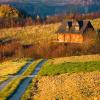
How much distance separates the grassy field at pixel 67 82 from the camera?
3600 centimetres

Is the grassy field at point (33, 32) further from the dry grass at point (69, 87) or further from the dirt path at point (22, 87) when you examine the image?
the dry grass at point (69, 87)

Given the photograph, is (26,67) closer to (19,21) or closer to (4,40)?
(4,40)

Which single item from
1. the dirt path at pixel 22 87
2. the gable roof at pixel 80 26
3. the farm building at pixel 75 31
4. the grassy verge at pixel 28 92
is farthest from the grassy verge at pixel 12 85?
the gable roof at pixel 80 26

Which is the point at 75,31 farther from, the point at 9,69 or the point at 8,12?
the point at 8,12

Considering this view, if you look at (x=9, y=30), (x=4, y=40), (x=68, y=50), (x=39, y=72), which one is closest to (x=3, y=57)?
(x=68, y=50)

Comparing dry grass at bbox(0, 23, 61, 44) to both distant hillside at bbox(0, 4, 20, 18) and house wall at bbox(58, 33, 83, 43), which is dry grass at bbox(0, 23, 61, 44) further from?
distant hillside at bbox(0, 4, 20, 18)

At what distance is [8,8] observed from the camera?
18100cm

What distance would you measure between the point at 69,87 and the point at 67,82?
2.82m

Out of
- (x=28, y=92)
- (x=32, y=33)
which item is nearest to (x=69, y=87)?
(x=28, y=92)

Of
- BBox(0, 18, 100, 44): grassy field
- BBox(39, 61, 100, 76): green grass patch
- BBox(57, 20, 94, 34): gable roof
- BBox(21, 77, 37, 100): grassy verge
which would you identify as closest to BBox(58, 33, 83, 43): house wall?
BBox(57, 20, 94, 34): gable roof

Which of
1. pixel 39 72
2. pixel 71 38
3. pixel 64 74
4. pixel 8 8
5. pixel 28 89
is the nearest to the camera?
pixel 28 89

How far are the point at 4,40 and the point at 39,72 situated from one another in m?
72.0

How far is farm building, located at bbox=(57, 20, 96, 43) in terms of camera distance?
10450 cm

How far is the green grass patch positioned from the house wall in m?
48.3
